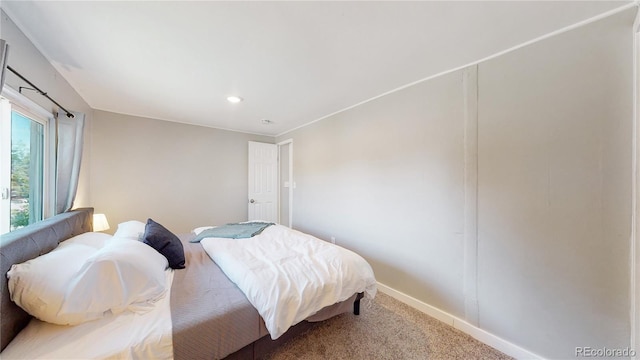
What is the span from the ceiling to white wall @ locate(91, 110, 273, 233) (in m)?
0.90

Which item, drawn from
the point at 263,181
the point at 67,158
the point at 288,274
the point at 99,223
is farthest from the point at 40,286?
the point at 263,181

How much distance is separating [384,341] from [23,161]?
10.6 ft

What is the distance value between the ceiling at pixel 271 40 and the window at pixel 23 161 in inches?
18.5

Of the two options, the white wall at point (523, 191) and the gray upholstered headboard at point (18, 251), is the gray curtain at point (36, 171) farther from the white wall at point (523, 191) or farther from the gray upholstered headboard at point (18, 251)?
the white wall at point (523, 191)

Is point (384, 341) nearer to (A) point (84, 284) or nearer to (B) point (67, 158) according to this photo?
(A) point (84, 284)

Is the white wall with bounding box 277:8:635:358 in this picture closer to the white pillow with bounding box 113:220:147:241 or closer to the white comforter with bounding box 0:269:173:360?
the white comforter with bounding box 0:269:173:360

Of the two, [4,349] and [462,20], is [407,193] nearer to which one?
[462,20]

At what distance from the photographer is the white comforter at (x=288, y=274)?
4.30 feet

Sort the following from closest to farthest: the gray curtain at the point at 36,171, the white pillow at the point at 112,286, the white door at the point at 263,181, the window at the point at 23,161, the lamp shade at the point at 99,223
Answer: the white pillow at the point at 112,286 < the window at the point at 23,161 < the gray curtain at the point at 36,171 < the lamp shade at the point at 99,223 < the white door at the point at 263,181

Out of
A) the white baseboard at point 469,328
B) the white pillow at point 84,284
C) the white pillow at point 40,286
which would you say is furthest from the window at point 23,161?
the white baseboard at point 469,328

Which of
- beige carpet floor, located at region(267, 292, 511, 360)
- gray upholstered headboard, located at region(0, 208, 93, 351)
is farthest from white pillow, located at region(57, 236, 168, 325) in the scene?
beige carpet floor, located at region(267, 292, 511, 360)

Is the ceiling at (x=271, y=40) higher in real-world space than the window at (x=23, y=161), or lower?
higher

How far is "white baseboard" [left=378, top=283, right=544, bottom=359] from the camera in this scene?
1.55m

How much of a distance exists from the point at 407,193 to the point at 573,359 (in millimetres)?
1519
